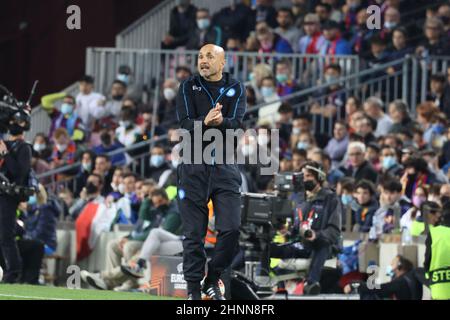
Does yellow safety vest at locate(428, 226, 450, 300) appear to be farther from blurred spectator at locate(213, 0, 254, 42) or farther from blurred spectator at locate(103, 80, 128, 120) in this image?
blurred spectator at locate(213, 0, 254, 42)

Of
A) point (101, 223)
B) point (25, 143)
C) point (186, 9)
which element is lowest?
point (101, 223)

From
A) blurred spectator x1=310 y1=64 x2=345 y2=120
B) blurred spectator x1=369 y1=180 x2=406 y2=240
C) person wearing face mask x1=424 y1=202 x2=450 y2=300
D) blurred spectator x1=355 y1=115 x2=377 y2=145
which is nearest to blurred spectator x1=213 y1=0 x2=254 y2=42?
blurred spectator x1=310 y1=64 x2=345 y2=120

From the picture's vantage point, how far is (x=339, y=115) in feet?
67.1

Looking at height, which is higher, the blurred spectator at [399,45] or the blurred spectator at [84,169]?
the blurred spectator at [399,45]

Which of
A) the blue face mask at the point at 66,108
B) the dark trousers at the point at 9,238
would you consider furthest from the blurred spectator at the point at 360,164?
the blue face mask at the point at 66,108

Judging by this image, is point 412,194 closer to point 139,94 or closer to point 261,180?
point 261,180

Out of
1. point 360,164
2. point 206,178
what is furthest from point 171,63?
point 206,178

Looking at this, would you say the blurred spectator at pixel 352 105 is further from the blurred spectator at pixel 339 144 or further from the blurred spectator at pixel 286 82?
the blurred spectator at pixel 286 82

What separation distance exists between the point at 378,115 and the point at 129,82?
4.96 m

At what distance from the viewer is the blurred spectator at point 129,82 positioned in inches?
888

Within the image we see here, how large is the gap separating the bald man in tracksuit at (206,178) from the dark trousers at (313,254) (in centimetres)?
390
